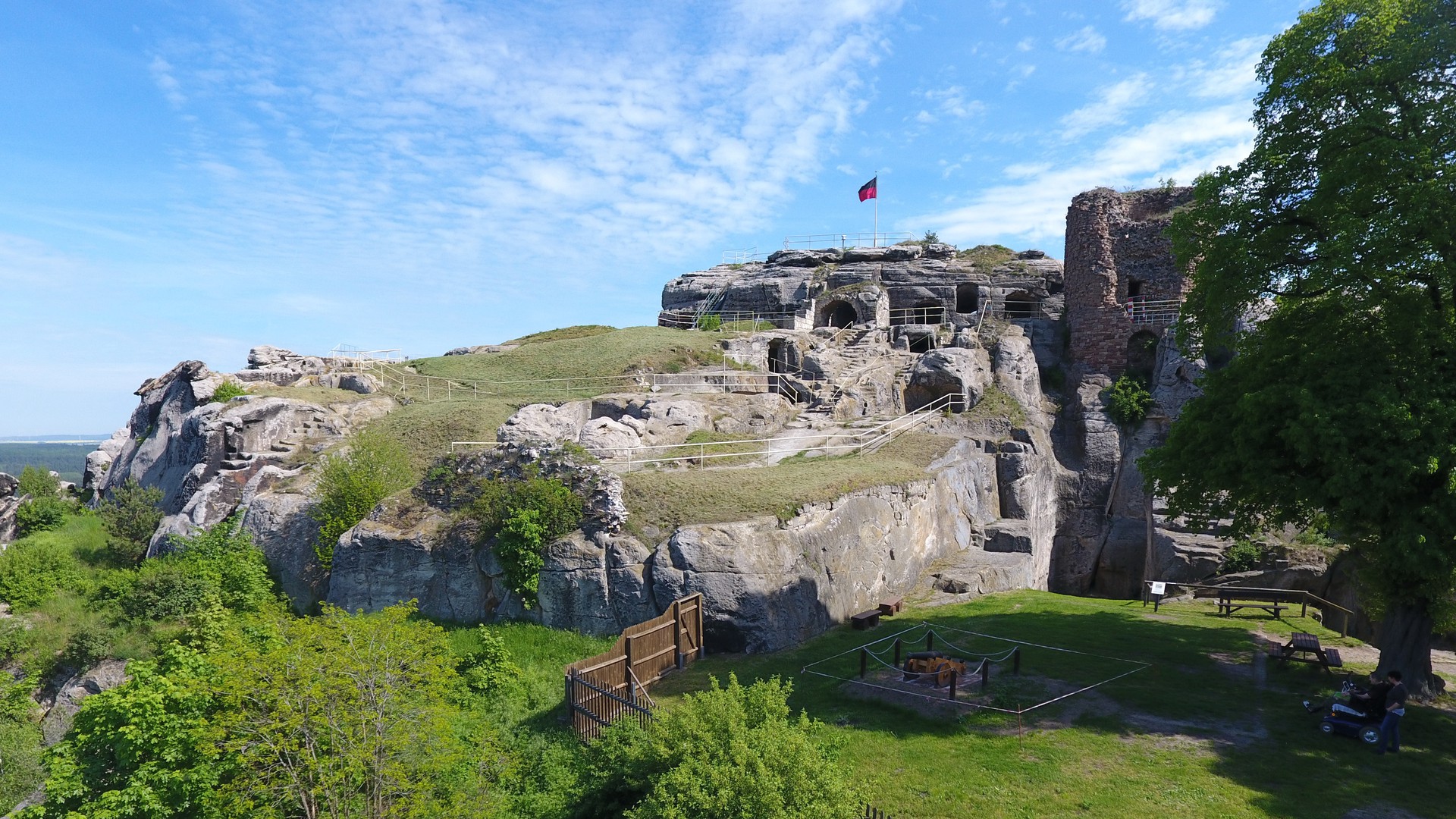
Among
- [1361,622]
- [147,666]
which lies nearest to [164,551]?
Answer: [147,666]

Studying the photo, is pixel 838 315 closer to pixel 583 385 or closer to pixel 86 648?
pixel 583 385

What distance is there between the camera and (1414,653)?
1259 cm

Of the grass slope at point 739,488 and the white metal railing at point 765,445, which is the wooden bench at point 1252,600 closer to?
the grass slope at point 739,488

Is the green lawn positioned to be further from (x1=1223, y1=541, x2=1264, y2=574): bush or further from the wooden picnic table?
(x1=1223, y1=541, x2=1264, y2=574): bush

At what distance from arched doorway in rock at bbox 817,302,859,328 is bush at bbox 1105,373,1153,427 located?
15.7 meters

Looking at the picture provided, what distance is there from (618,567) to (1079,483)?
931 inches

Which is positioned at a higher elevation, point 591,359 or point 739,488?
point 591,359

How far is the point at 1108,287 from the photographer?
1417 inches

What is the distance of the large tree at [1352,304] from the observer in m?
11.3

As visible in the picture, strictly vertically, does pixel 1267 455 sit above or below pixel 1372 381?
below

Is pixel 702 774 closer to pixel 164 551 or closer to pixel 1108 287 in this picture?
pixel 164 551

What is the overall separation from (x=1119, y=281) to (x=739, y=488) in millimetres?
27436

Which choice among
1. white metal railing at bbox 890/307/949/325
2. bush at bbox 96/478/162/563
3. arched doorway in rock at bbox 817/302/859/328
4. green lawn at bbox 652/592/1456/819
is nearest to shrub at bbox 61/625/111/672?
bush at bbox 96/478/162/563

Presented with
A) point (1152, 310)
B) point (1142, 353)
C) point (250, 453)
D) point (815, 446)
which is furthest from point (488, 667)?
point (1152, 310)
